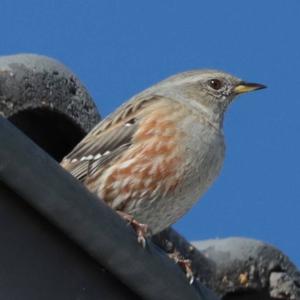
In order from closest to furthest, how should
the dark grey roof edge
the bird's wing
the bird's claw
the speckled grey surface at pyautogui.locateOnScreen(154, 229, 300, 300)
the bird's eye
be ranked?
the dark grey roof edge
the bird's claw
the speckled grey surface at pyautogui.locateOnScreen(154, 229, 300, 300)
the bird's wing
the bird's eye

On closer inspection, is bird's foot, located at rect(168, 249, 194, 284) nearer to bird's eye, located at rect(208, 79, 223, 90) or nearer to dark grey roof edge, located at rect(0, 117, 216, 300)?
dark grey roof edge, located at rect(0, 117, 216, 300)

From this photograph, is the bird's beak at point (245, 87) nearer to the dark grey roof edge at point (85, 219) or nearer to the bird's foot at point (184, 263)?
the bird's foot at point (184, 263)

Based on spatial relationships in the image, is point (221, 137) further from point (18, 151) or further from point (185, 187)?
point (18, 151)

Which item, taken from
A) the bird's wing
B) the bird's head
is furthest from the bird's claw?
the bird's head

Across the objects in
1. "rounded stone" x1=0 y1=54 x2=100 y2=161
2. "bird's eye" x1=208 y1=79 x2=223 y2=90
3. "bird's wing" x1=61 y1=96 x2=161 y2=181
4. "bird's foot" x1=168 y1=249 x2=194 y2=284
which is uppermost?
"bird's eye" x1=208 y1=79 x2=223 y2=90

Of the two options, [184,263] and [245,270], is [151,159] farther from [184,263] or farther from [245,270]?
[184,263]

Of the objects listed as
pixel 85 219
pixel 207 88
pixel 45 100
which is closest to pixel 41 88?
pixel 45 100

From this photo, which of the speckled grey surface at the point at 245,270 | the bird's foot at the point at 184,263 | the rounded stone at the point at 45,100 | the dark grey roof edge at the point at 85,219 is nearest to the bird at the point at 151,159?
the rounded stone at the point at 45,100
